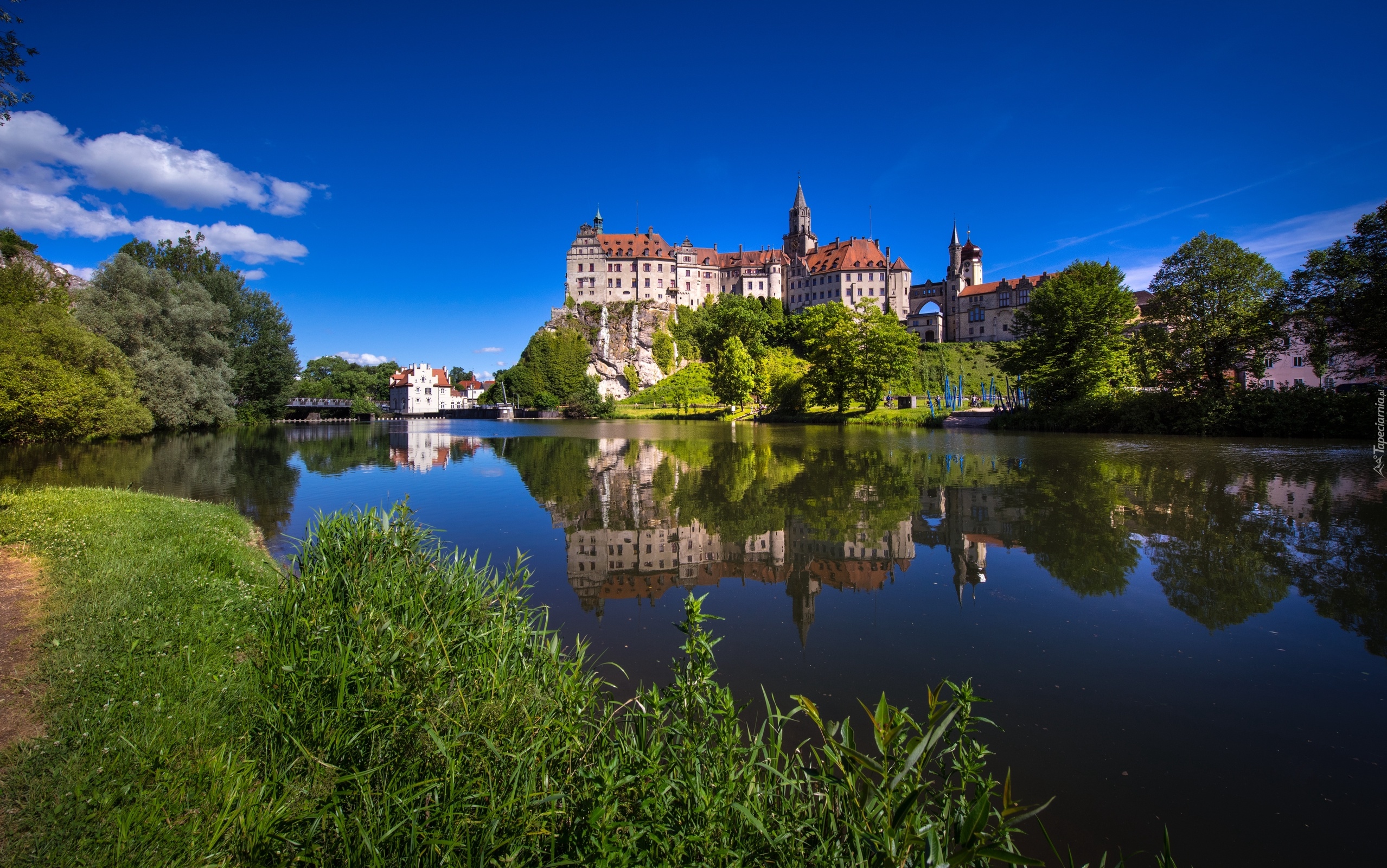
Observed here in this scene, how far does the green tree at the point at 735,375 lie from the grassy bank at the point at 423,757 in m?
61.9

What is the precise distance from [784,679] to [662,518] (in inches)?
298

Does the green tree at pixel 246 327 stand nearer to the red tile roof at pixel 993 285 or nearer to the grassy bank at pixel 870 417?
the grassy bank at pixel 870 417

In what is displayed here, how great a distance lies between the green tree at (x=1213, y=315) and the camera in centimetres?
3241

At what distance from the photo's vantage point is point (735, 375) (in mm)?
66938

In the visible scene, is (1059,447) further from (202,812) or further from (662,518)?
(202,812)

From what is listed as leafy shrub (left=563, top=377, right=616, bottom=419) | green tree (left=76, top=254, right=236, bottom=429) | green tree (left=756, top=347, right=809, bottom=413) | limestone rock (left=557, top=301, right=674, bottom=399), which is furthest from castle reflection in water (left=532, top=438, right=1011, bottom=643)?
limestone rock (left=557, top=301, right=674, bottom=399)

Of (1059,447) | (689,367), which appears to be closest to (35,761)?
(1059,447)

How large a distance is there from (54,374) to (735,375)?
173 feet

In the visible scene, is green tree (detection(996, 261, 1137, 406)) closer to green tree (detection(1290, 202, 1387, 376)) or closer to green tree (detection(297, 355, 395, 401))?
green tree (detection(1290, 202, 1387, 376))

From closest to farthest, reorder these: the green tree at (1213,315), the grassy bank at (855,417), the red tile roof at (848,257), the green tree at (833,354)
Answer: the green tree at (1213,315)
the grassy bank at (855,417)
the green tree at (833,354)
the red tile roof at (848,257)

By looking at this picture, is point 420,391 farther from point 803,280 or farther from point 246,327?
point 803,280

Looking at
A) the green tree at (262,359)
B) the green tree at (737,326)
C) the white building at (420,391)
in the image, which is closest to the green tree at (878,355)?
the green tree at (737,326)

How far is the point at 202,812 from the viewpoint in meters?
2.87

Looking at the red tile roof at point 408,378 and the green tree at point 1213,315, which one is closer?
the green tree at point 1213,315
